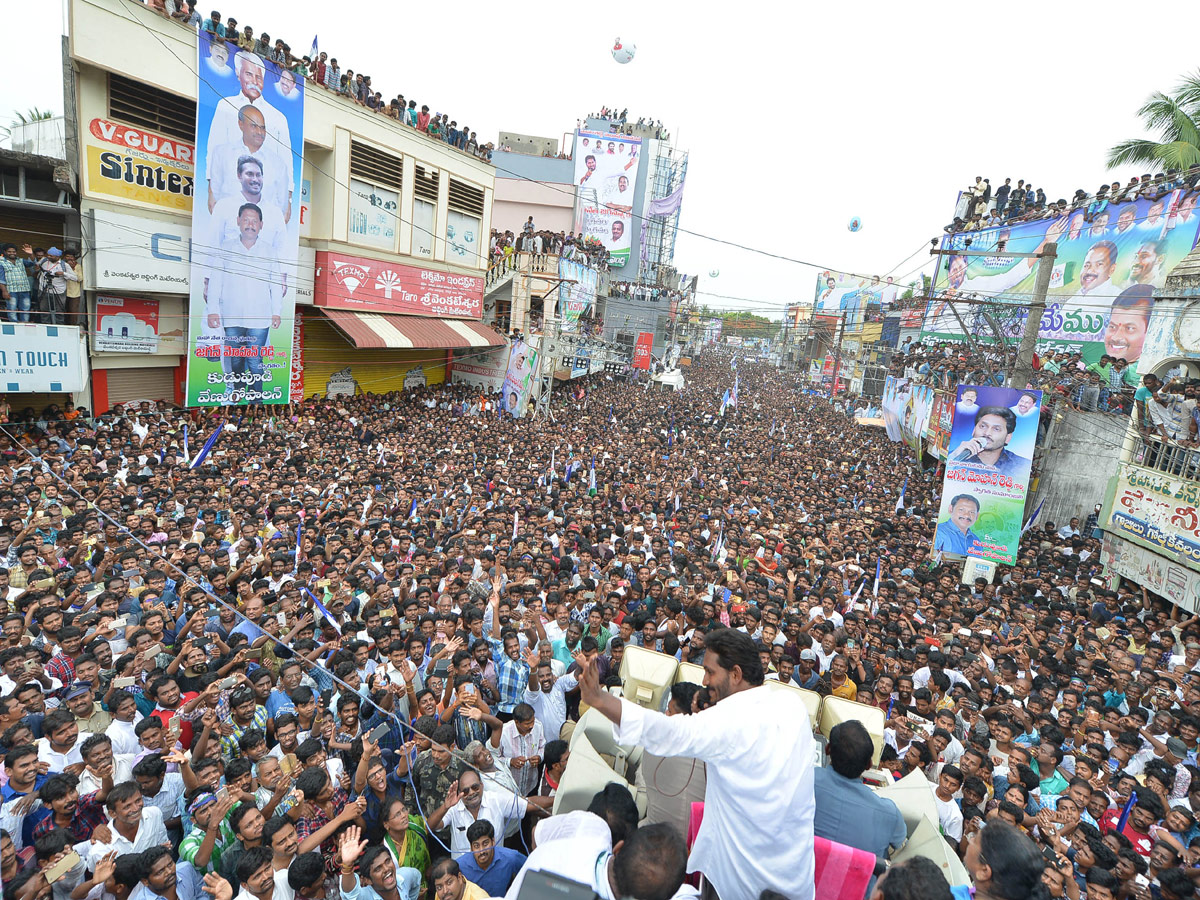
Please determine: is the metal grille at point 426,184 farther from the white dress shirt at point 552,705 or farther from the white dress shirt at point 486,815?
the white dress shirt at point 486,815

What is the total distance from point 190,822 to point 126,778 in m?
0.59

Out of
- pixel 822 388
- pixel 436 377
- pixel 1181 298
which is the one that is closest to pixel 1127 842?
pixel 1181 298

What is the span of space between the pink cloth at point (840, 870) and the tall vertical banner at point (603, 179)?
148 feet

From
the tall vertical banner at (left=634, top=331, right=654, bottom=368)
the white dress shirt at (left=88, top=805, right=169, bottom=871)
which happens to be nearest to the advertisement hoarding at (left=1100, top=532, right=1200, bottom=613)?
the white dress shirt at (left=88, top=805, right=169, bottom=871)

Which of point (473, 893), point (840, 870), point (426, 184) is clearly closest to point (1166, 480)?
point (840, 870)

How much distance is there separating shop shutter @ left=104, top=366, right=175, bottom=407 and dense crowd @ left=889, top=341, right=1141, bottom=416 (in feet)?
59.3

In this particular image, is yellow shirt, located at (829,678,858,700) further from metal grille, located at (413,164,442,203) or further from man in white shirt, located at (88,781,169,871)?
metal grille, located at (413,164,442,203)

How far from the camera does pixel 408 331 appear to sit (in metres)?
19.2

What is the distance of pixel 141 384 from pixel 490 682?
13.2 metres

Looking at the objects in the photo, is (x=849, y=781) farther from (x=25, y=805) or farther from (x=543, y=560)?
(x=543, y=560)

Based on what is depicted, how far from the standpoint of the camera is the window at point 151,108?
12.2 m

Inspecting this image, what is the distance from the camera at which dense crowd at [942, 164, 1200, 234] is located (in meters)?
16.4

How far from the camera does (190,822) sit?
3312 millimetres

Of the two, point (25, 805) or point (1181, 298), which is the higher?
point (1181, 298)
